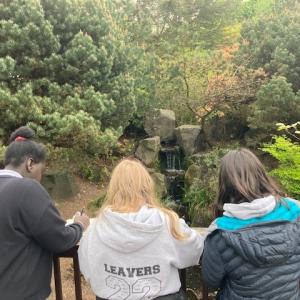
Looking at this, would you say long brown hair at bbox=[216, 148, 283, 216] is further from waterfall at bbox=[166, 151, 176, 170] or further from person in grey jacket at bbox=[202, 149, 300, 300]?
waterfall at bbox=[166, 151, 176, 170]

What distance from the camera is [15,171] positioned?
2.01 metres

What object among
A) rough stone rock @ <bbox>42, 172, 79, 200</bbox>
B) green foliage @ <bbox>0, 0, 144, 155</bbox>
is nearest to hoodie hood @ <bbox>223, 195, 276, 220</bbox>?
green foliage @ <bbox>0, 0, 144, 155</bbox>

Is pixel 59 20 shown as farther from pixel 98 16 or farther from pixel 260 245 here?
pixel 260 245

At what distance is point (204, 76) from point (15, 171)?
31.6 ft

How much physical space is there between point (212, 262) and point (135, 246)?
348mm

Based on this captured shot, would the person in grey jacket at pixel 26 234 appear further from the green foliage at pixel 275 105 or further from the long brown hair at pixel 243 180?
the green foliage at pixel 275 105

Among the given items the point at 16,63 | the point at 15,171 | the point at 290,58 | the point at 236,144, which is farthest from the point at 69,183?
the point at 15,171

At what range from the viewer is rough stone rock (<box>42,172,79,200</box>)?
29.7ft

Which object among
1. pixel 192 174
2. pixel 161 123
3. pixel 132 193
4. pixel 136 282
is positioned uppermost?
pixel 132 193

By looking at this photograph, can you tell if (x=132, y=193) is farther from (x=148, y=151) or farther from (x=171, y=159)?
(x=171, y=159)

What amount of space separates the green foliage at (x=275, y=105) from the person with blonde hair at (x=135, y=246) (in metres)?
7.30

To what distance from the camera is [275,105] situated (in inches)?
346

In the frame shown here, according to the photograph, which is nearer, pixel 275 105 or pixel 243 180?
pixel 243 180

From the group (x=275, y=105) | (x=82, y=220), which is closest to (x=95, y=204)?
(x=275, y=105)
